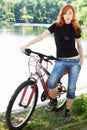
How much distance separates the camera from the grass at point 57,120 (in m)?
6.10

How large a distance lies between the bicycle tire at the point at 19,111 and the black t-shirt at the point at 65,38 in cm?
71

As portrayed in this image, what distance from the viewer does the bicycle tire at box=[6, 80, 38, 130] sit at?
5627 millimetres

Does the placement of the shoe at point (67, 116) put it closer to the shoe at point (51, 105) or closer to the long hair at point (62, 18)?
the shoe at point (51, 105)

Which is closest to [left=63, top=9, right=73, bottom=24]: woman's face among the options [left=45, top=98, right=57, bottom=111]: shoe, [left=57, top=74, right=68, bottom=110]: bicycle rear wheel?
[left=57, top=74, right=68, bottom=110]: bicycle rear wheel

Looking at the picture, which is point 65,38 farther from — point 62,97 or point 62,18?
point 62,97

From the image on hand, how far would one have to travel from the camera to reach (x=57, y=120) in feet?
21.2

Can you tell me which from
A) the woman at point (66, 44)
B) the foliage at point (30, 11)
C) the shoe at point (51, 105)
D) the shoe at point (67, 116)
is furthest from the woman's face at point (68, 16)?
the foliage at point (30, 11)

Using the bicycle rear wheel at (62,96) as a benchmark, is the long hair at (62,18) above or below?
above

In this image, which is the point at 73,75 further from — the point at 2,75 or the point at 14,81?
the point at 2,75

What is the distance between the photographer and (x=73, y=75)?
6160 millimetres

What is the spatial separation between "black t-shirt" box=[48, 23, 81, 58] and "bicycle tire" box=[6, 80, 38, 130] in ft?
2.34

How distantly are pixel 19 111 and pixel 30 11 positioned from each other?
149637 mm

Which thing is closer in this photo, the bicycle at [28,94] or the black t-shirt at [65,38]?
the bicycle at [28,94]

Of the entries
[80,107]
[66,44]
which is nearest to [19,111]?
[80,107]
